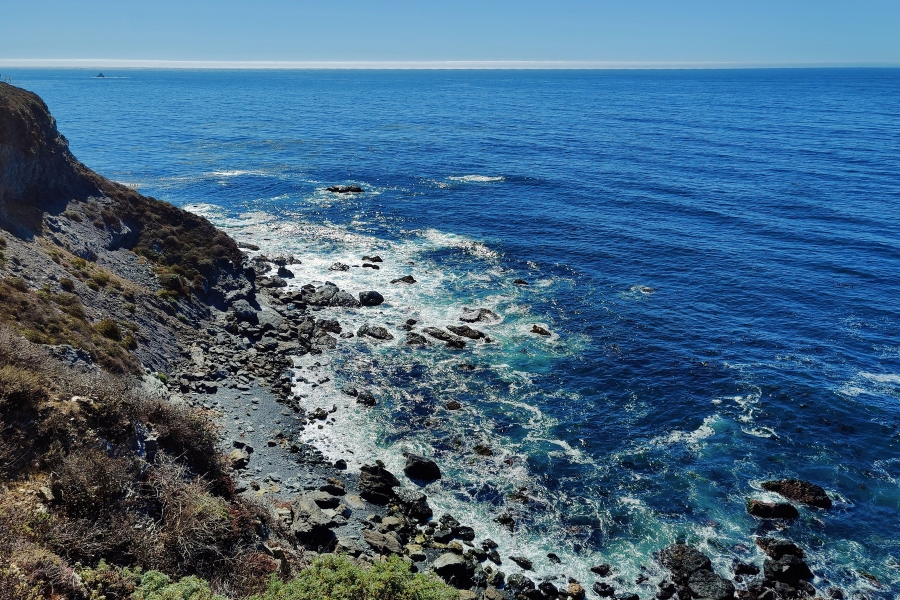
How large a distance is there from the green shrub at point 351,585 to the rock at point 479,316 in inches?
1457

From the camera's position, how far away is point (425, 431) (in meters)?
41.6

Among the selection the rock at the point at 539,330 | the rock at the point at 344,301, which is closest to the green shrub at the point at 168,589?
the rock at the point at 539,330

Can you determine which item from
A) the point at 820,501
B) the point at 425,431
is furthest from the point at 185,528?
the point at 820,501

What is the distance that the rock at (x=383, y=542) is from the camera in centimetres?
3144

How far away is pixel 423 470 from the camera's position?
37.1m

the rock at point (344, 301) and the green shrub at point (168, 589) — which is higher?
the green shrub at point (168, 589)

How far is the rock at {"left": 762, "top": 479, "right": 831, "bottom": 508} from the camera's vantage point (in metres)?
34.9

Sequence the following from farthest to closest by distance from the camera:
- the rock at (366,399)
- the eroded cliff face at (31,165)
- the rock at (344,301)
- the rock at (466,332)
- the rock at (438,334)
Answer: the rock at (344,301) → the rock at (466,332) → the rock at (438,334) → the eroded cliff face at (31,165) → the rock at (366,399)

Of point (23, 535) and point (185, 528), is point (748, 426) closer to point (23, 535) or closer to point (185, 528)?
point (185, 528)

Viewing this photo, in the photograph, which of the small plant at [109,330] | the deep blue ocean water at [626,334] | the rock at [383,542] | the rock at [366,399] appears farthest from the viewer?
the rock at [366,399]

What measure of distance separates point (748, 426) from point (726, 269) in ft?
97.9

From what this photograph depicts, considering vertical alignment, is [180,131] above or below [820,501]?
above

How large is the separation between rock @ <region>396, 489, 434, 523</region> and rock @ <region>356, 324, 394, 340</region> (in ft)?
64.5

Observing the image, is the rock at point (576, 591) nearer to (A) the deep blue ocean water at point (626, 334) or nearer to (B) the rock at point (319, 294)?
(A) the deep blue ocean water at point (626, 334)
